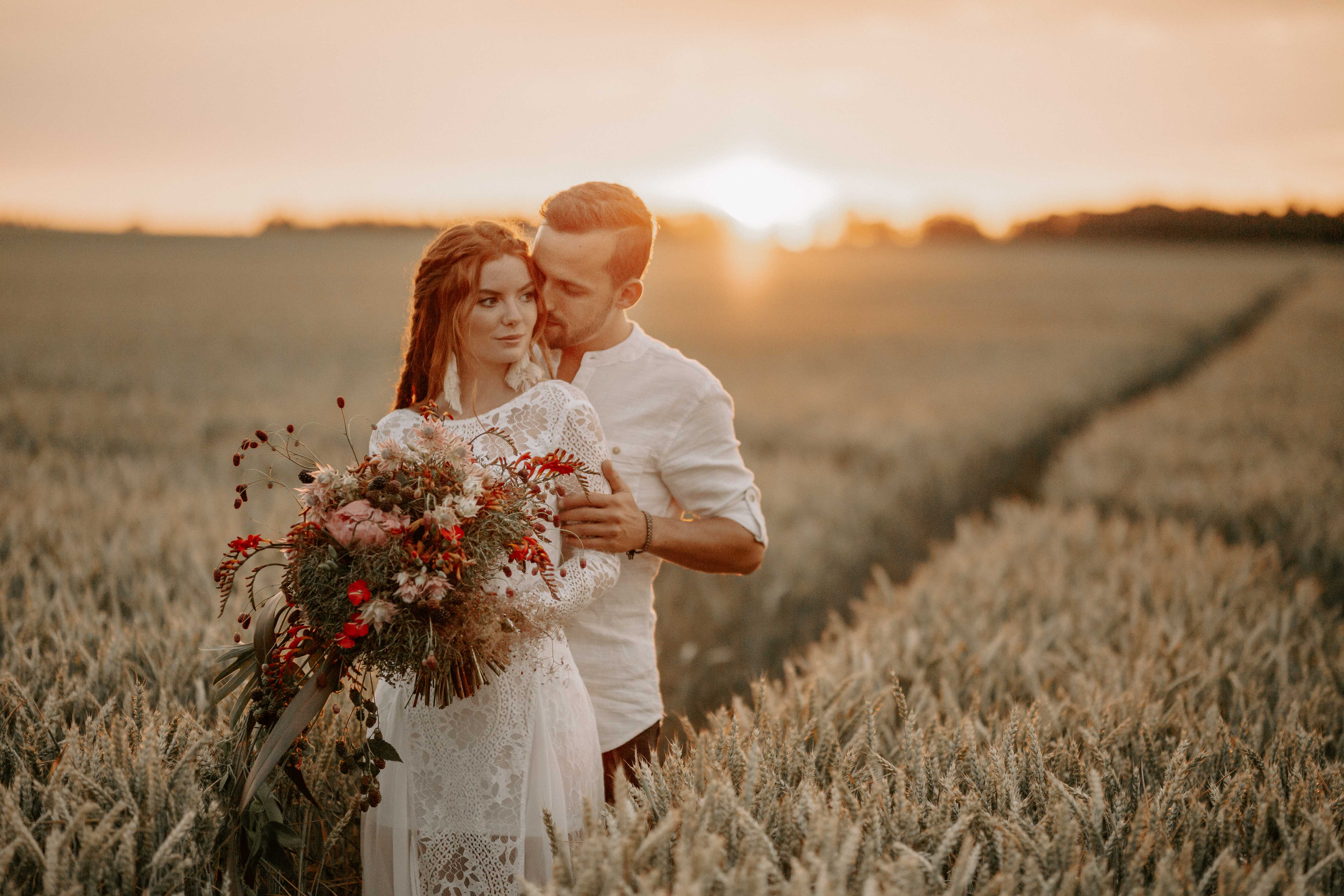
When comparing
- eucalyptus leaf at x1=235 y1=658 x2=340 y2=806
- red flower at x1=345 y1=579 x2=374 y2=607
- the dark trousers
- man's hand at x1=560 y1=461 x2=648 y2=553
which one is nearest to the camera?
red flower at x1=345 y1=579 x2=374 y2=607

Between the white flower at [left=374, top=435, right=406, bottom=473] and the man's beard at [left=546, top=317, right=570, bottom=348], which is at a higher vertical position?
the man's beard at [left=546, top=317, right=570, bottom=348]

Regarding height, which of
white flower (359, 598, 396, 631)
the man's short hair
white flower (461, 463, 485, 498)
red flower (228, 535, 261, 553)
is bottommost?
white flower (359, 598, 396, 631)

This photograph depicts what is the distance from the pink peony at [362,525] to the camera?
151 cm

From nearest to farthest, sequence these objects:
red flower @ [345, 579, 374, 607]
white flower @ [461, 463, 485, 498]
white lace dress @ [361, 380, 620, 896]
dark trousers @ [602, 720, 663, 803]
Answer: red flower @ [345, 579, 374, 607] < white flower @ [461, 463, 485, 498] < white lace dress @ [361, 380, 620, 896] < dark trousers @ [602, 720, 663, 803]

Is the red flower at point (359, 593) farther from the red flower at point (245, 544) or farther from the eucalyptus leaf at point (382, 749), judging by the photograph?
the eucalyptus leaf at point (382, 749)

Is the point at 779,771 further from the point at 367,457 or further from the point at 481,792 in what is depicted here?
the point at 367,457

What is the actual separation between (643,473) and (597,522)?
0.43 metres

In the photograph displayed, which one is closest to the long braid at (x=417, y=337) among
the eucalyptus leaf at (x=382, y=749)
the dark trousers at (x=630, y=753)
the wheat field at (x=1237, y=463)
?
the eucalyptus leaf at (x=382, y=749)

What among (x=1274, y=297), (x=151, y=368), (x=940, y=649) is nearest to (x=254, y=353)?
(x=151, y=368)

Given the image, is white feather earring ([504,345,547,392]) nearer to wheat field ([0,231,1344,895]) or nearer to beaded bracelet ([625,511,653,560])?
beaded bracelet ([625,511,653,560])

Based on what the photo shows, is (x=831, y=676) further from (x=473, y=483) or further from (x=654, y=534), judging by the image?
(x=473, y=483)

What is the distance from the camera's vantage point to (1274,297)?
40.8m

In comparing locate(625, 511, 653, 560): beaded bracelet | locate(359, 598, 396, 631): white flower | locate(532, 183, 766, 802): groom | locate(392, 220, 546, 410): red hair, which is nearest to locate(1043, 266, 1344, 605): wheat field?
locate(532, 183, 766, 802): groom

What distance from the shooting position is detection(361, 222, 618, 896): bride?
6.15 feet
